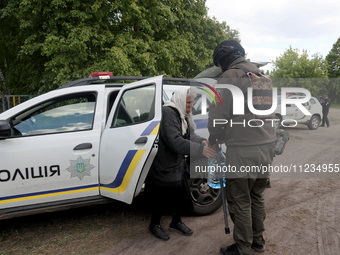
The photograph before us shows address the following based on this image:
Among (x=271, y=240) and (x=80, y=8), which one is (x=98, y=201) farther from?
(x=80, y=8)

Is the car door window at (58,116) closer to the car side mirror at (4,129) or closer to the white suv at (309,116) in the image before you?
the car side mirror at (4,129)

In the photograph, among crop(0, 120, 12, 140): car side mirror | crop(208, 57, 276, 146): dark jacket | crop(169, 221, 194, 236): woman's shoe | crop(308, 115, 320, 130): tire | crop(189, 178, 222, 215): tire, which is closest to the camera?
crop(208, 57, 276, 146): dark jacket

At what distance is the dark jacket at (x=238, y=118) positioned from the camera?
2447 millimetres

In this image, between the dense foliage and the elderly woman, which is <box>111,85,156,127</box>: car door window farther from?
the dense foliage

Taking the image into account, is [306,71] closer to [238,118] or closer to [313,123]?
[313,123]

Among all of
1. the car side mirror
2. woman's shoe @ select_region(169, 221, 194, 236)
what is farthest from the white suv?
the car side mirror

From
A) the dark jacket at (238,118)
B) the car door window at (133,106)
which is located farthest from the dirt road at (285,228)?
the car door window at (133,106)

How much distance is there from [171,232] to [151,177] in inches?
31.1

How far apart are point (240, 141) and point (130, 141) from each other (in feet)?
3.88

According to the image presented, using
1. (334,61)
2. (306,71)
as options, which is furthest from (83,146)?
(334,61)

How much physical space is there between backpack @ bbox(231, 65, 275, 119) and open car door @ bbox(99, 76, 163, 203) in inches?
37.7

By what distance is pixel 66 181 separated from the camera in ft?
9.93

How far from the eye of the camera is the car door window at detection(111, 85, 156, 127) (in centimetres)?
322

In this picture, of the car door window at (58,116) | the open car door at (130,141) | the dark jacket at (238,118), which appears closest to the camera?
the dark jacket at (238,118)
